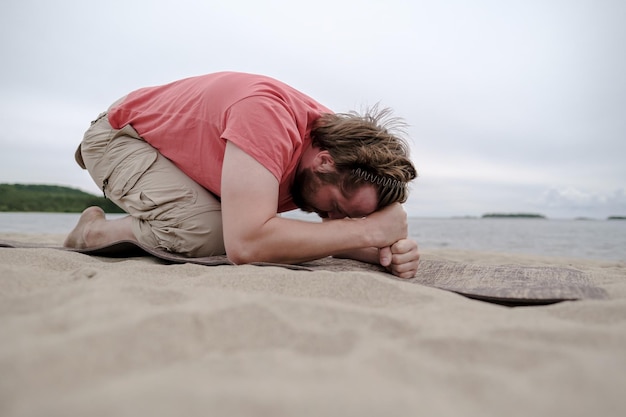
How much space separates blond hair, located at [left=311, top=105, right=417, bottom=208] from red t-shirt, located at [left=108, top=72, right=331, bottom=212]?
0.41ft

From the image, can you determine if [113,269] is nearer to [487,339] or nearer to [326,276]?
[326,276]

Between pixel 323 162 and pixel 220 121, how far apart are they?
53 centimetres

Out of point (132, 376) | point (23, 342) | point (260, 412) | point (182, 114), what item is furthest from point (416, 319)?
point (182, 114)

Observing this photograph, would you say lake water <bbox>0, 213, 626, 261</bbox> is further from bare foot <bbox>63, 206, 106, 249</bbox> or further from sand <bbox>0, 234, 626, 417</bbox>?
sand <bbox>0, 234, 626, 417</bbox>

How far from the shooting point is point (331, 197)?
221cm

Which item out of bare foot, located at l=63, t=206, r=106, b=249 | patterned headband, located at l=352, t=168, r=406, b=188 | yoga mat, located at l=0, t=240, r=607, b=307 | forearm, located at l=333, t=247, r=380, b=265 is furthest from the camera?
bare foot, located at l=63, t=206, r=106, b=249

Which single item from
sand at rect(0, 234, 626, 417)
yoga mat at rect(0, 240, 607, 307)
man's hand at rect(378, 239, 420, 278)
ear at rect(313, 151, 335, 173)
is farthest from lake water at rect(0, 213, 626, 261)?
sand at rect(0, 234, 626, 417)

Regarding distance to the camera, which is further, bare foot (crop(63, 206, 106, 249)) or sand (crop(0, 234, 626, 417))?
bare foot (crop(63, 206, 106, 249))

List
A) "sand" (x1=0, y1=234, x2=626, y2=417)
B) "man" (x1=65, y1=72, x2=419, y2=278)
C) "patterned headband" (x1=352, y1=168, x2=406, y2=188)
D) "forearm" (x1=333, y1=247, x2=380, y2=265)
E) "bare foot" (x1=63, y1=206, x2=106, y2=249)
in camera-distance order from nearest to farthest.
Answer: "sand" (x1=0, y1=234, x2=626, y2=417), "man" (x1=65, y1=72, x2=419, y2=278), "patterned headband" (x1=352, y1=168, x2=406, y2=188), "forearm" (x1=333, y1=247, x2=380, y2=265), "bare foot" (x1=63, y1=206, x2=106, y2=249)

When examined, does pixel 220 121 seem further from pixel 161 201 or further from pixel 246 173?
pixel 161 201

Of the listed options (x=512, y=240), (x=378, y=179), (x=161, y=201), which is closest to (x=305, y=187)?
(x=378, y=179)

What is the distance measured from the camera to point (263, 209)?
1.88 meters

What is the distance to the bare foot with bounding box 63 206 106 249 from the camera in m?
2.68

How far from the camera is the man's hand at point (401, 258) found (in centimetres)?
222
